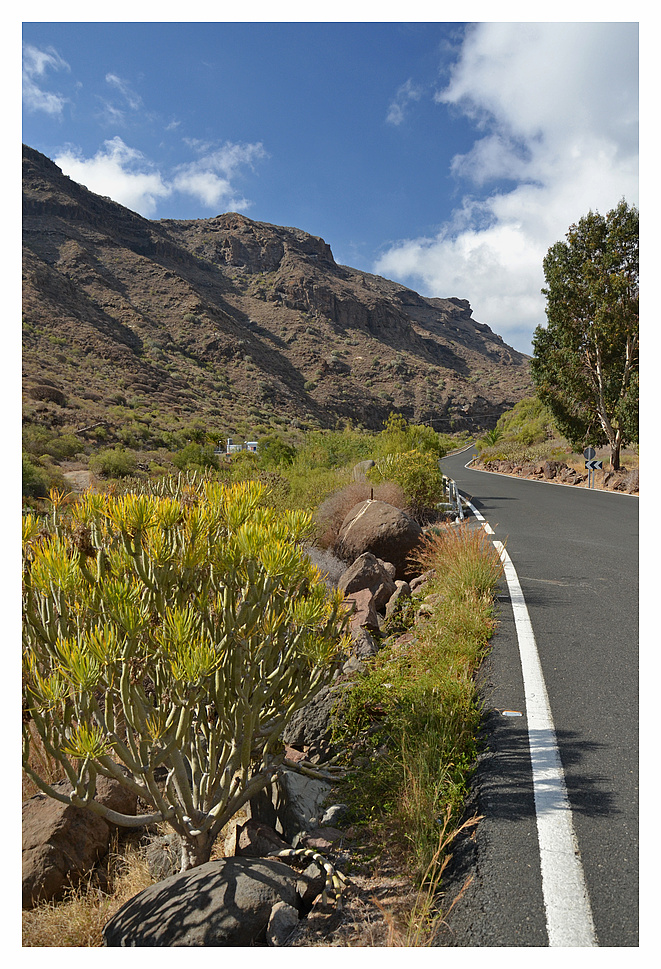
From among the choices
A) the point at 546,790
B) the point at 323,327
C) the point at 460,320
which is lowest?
the point at 546,790

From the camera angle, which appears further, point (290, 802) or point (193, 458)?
point (193, 458)

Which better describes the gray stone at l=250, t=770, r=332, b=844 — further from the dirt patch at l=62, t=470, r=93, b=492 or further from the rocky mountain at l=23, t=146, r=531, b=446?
the rocky mountain at l=23, t=146, r=531, b=446

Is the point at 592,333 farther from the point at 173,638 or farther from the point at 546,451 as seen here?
the point at 173,638

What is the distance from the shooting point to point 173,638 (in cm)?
211

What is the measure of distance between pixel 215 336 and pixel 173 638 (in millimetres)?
63571

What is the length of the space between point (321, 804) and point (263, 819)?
0.35m

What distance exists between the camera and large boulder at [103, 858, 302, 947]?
6.88 ft

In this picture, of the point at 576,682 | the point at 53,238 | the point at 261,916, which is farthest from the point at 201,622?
the point at 53,238

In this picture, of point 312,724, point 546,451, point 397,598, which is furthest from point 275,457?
point 546,451

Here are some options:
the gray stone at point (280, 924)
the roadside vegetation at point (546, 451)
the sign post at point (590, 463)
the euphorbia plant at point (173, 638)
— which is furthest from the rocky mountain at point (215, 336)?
the gray stone at point (280, 924)

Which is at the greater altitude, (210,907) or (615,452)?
(615,452)
